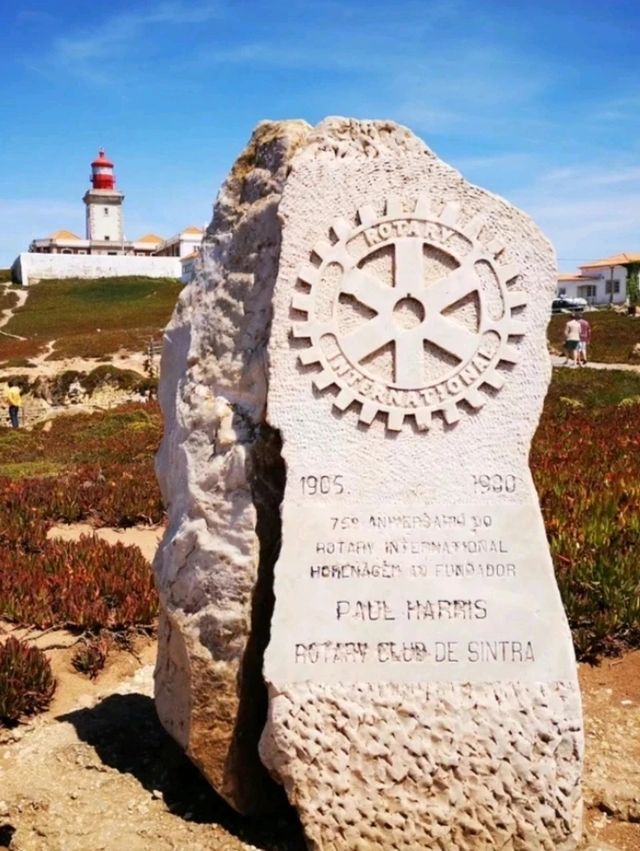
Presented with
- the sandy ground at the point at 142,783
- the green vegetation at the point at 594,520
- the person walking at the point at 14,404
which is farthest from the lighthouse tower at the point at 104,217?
the sandy ground at the point at 142,783

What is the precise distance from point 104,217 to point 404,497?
A: 10309 cm

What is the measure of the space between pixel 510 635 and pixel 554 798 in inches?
26.4

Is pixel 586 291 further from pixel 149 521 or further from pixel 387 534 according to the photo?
pixel 387 534

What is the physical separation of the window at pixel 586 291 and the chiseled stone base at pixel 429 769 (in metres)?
89.5

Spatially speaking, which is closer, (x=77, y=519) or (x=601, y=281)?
(x=77, y=519)

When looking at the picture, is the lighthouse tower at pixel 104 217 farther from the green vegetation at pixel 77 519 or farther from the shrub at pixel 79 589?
the shrub at pixel 79 589

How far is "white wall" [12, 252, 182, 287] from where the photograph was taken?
84062 millimetres

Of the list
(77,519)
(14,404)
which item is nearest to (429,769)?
(77,519)

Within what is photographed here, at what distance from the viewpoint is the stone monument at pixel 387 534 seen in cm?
380

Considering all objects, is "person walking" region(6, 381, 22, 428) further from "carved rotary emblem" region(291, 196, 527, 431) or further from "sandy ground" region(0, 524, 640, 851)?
"carved rotary emblem" region(291, 196, 527, 431)

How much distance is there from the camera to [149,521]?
10.3m

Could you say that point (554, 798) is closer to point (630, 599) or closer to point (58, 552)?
point (630, 599)

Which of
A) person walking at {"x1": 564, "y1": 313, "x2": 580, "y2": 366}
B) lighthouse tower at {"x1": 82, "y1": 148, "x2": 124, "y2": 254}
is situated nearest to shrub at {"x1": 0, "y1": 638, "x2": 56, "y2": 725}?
person walking at {"x1": 564, "y1": 313, "x2": 580, "y2": 366}

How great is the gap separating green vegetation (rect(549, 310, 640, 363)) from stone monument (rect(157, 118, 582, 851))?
28543mm
